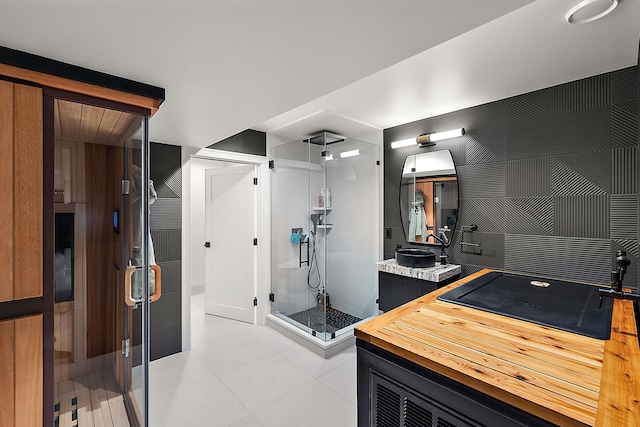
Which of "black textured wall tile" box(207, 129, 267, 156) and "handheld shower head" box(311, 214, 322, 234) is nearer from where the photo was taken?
"black textured wall tile" box(207, 129, 267, 156)

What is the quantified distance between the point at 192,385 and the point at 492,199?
10.6ft

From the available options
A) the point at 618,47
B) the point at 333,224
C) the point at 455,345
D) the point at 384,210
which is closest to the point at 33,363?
the point at 455,345

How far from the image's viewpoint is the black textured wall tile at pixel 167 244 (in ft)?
9.37

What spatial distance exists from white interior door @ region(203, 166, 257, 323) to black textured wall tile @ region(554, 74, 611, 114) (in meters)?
3.22

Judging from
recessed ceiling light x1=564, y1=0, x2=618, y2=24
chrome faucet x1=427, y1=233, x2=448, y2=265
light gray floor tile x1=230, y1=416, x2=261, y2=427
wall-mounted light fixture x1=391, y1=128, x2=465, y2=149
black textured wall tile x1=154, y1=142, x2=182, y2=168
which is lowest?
light gray floor tile x1=230, y1=416, x2=261, y2=427

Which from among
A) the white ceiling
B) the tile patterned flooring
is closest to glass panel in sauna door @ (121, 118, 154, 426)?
the white ceiling

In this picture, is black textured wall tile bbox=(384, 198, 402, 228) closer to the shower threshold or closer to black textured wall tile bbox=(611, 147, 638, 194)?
the shower threshold

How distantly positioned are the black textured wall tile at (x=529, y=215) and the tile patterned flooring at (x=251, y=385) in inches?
80.0

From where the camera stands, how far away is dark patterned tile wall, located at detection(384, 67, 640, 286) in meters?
2.11

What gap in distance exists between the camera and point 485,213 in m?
2.83

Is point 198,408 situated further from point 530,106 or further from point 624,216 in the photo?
point 530,106

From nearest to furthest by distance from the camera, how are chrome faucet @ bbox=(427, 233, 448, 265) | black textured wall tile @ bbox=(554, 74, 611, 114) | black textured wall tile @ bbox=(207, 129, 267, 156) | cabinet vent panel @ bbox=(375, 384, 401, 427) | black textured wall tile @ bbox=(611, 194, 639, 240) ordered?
1. cabinet vent panel @ bbox=(375, 384, 401, 427)
2. black textured wall tile @ bbox=(611, 194, 639, 240)
3. black textured wall tile @ bbox=(554, 74, 611, 114)
4. chrome faucet @ bbox=(427, 233, 448, 265)
5. black textured wall tile @ bbox=(207, 129, 267, 156)

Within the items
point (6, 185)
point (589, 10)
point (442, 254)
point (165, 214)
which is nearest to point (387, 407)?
point (6, 185)

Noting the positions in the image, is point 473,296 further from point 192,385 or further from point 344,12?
point 192,385
